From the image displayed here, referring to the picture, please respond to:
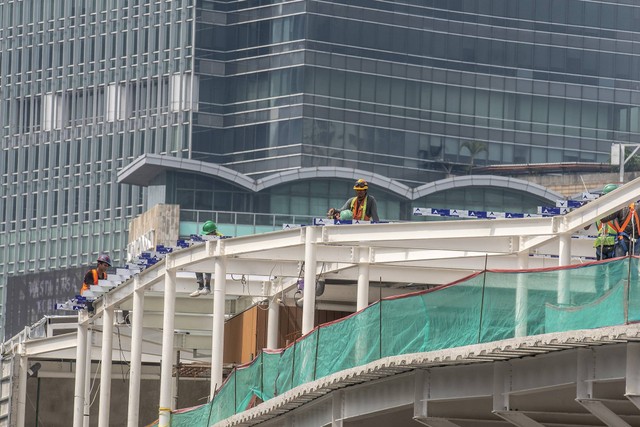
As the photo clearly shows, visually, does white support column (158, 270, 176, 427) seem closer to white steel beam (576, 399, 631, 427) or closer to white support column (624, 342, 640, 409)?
white steel beam (576, 399, 631, 427)

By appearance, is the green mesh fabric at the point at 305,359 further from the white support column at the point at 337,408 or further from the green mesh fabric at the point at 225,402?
the green mesh fabric at the point at 225,402

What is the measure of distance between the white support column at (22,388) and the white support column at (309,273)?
19.9 metres

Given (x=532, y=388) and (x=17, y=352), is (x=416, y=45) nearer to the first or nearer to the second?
(x=17, y=352)

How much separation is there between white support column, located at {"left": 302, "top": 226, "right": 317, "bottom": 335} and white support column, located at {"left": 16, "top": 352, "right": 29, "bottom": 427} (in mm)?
19908

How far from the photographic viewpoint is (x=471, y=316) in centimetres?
2470

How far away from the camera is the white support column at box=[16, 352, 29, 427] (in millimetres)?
58000

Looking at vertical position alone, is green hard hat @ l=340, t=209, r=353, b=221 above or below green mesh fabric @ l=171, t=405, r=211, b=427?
above

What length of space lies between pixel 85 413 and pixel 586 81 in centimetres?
11445

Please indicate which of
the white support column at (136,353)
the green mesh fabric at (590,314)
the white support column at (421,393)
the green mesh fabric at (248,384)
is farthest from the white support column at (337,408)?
the white support column at (136,353)

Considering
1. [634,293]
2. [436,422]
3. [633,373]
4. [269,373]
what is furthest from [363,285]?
[633,373]

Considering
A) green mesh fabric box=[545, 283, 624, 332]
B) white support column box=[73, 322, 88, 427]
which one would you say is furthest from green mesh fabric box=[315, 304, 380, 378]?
white support column box=[73, 322, 88, 427]

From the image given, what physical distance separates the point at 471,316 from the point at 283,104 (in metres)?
132

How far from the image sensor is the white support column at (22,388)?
5800 cm

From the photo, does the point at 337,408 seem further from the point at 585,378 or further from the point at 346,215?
the point at 346,215
